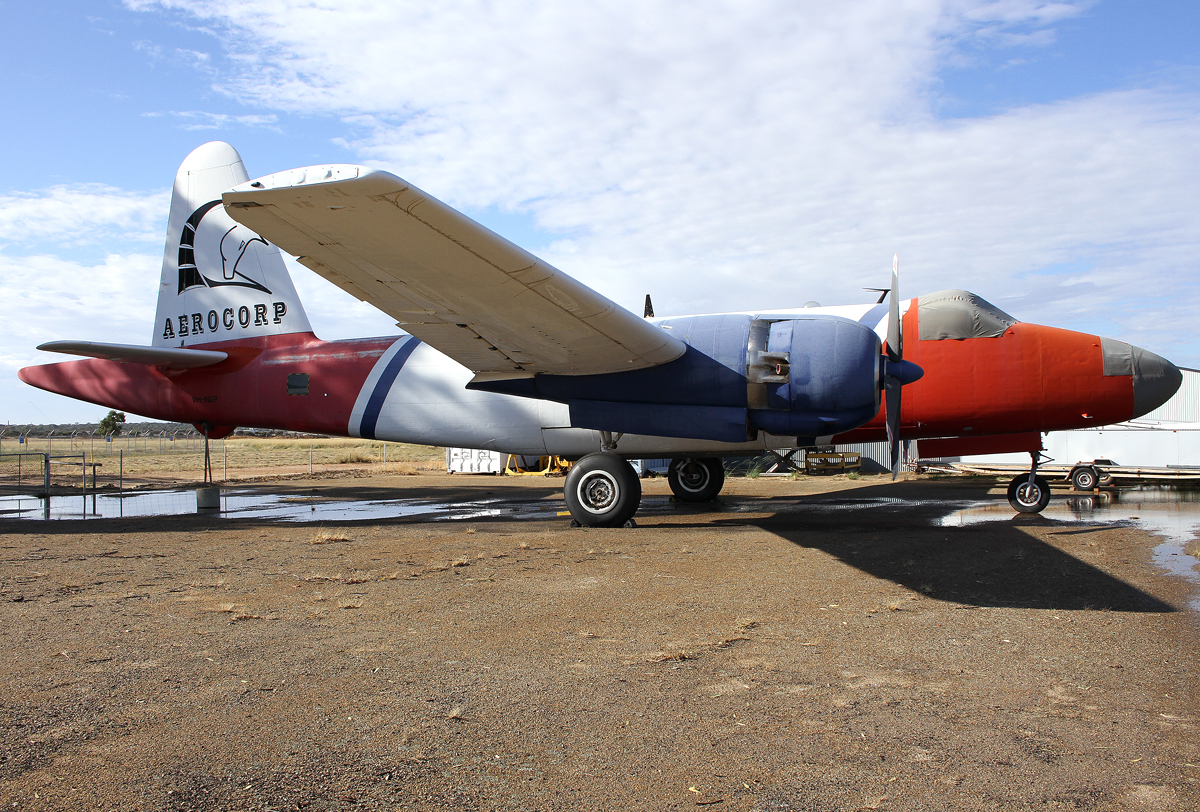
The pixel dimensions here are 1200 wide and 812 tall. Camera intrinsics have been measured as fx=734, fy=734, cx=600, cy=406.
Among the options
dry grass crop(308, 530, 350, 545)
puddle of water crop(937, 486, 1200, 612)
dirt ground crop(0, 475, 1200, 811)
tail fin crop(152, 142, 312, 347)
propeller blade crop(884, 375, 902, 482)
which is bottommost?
puddle of water crop(937, 486, 1200, 612)

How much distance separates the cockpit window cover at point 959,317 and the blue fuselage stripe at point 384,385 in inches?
323

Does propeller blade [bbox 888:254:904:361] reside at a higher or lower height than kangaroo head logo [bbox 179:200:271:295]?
lower

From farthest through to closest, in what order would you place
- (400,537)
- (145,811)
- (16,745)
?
(400,537)
(16,745)
(145,811)

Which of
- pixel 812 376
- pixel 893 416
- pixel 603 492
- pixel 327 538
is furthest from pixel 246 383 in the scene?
pixel 893 416

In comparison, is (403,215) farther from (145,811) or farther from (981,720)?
(981,720)

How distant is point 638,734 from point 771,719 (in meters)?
0.65

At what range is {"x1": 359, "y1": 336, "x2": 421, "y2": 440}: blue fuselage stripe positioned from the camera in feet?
40.9

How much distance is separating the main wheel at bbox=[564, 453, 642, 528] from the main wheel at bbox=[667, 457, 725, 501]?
4610 mm

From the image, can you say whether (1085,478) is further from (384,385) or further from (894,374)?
(384,385)

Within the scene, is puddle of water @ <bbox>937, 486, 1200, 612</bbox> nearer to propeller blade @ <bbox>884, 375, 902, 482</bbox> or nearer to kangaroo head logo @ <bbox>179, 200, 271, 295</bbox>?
propeller blade @ <bbox>884, 375, 902, 482</bbox>

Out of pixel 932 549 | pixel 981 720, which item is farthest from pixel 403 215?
pixel 932 549

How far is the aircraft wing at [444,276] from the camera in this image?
17.4 ft

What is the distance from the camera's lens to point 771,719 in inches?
134

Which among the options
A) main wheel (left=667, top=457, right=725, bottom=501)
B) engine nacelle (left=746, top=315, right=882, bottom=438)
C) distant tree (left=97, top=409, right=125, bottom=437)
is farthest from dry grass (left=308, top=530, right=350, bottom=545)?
distant tree (left=97, top=409, right=125, bottom=437)
